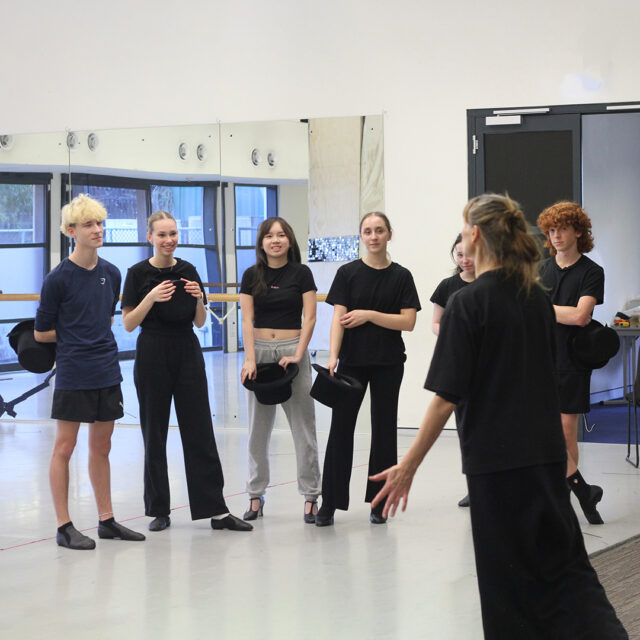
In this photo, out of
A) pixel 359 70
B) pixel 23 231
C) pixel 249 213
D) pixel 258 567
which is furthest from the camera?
pixel 23 231

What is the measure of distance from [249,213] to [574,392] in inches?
160

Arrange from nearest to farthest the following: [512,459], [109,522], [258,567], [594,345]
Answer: [512,459], [258,567], [594,345], [109,522]

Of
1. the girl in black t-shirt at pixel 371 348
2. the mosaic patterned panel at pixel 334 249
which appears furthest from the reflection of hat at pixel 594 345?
the mosaic patterned panel at pixel 334 249

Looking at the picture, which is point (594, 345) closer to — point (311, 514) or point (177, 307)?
point (311, 514)

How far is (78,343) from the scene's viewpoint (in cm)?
432

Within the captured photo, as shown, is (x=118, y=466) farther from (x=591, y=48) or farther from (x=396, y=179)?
(x=591, y=48)

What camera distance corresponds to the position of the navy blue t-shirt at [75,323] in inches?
170

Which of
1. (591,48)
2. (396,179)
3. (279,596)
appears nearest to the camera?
(279,596)

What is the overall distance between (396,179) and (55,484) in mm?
4187

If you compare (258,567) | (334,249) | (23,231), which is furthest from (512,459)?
(23,231)

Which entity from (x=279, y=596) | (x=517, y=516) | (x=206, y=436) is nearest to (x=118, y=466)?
(x=206, y=436)

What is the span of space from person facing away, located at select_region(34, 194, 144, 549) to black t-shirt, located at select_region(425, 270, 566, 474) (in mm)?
2337

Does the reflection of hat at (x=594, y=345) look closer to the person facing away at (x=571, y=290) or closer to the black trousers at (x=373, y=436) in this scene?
the person facing away at (x=571, y=290)

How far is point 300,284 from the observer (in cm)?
484
